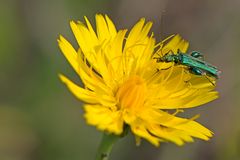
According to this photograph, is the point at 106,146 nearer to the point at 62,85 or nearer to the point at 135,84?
the point at 135,84

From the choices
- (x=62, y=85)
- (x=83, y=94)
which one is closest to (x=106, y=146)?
(x=83, y=94)

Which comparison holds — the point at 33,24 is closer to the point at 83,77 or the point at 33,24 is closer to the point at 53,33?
the point at 53,33

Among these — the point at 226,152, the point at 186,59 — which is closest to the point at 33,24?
the point at 226,152

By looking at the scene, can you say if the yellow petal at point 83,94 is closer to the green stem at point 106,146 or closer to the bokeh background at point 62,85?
the green stem at point 106,146

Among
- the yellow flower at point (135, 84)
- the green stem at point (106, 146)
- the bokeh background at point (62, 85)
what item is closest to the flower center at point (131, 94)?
the yellow flower at point (135, 84)

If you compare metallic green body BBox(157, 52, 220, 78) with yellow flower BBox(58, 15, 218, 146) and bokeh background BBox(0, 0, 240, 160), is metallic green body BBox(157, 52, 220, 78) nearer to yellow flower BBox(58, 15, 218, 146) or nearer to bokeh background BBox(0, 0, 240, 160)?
yellow flower BBox(58, 15, 218, 146)
